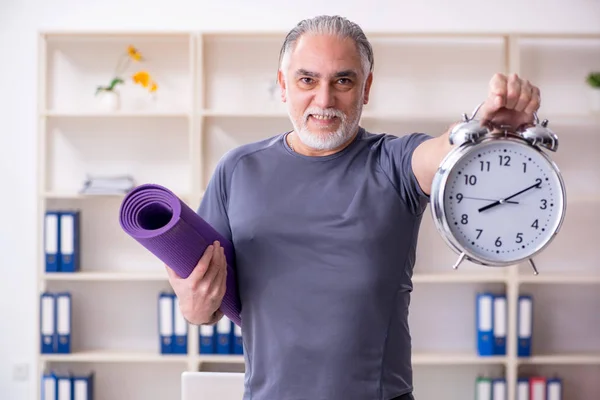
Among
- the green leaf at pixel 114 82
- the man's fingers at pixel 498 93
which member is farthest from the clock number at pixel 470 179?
the green leaf at pixel 114 82

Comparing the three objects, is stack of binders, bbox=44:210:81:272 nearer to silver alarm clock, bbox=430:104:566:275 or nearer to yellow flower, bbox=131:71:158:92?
yellow flower, bbox=131:71:158:92

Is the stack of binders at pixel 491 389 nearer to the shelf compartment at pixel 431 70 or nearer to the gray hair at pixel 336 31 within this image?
the shelf compartment at pixel 431 70

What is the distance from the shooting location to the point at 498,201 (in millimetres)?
1232

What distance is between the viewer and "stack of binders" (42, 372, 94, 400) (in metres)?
3.84

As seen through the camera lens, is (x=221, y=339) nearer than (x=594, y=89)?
Yes

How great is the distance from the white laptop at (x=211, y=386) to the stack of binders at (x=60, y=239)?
1826mm

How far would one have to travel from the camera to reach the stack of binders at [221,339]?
12.5ft

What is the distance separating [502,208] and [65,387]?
3120 mm

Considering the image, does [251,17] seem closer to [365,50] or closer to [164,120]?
[164,120]

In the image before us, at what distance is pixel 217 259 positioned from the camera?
1.49 m

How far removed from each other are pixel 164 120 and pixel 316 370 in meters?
2.69

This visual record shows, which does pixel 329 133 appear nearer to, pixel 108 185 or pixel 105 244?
pixel 108 185

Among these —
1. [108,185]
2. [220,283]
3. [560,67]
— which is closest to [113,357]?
[108,185]

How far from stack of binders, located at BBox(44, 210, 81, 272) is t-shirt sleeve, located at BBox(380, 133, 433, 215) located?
252 centimetres
